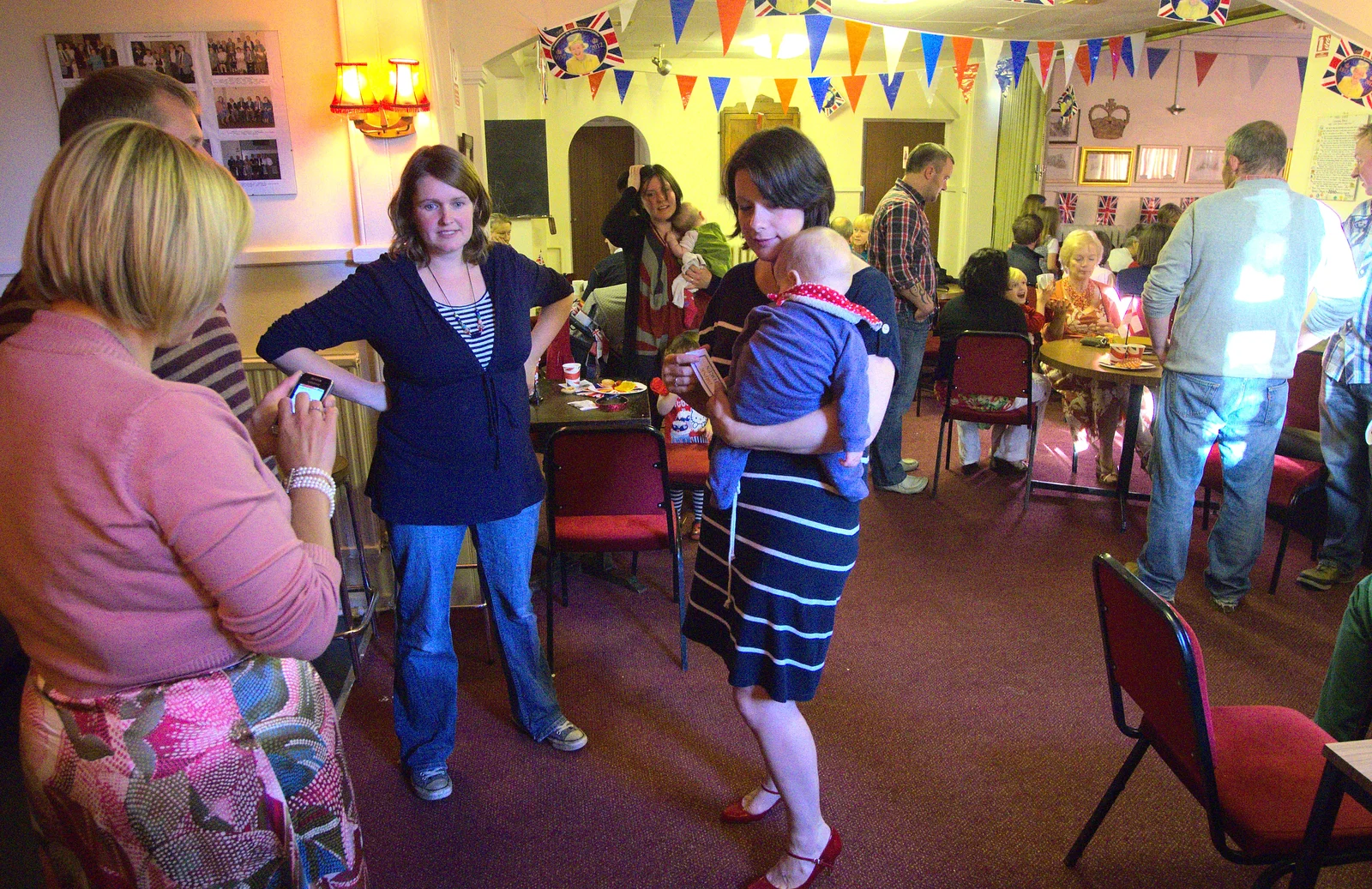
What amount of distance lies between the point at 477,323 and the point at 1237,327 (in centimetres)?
250

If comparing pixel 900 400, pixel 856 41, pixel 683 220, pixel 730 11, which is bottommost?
pixel 900 400

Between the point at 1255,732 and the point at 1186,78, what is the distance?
9.36 metres

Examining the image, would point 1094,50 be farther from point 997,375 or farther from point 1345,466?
point 1345,466

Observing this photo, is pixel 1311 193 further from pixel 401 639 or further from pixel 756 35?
pixel 756 35

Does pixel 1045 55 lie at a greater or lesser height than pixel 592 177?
greater

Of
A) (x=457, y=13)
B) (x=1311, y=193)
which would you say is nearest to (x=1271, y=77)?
(x=1311, y=193)

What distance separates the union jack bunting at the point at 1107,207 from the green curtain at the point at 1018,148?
85 centimetres

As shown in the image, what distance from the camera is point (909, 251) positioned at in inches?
169

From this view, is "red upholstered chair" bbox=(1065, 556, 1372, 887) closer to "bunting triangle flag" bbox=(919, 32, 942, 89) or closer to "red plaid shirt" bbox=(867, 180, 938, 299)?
"red plaid shirt" bbox=(867, 180, 938, 299)

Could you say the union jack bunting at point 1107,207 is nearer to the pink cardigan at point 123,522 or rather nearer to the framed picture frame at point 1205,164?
the framed picture frame at point 1205,164

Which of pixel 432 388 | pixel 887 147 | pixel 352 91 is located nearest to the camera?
Answer: pixel 432 388

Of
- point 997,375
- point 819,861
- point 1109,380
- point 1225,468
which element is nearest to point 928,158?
point 997,375

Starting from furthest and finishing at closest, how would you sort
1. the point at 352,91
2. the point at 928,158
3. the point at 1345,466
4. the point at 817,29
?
the point at 817,29, the point at 928,158, the point at 1345,466, the point at 352,91

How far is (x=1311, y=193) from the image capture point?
3928mm
